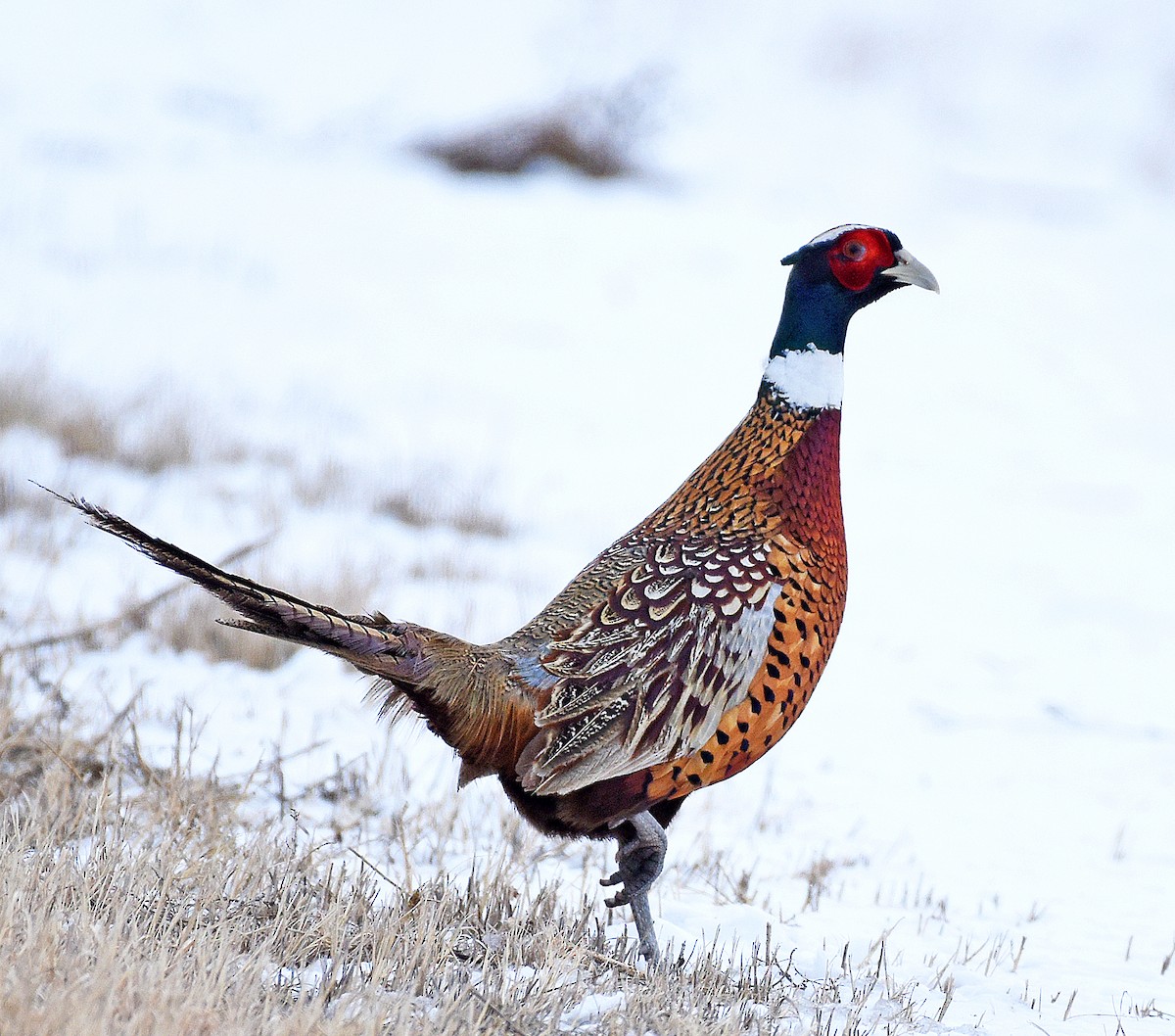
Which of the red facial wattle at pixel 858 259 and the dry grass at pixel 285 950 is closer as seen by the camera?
the dry grass at pixel 285 950

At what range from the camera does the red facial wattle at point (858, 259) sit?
314 centimetres

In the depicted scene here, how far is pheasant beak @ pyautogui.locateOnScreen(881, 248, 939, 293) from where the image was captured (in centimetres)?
318

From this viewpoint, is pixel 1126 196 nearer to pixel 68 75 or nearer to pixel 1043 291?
pixel 1043 291

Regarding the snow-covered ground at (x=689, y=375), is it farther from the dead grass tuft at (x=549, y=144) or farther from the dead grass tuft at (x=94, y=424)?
the dead grass tuft at (x=549, y=144)

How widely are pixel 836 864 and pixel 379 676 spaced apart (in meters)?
1.78

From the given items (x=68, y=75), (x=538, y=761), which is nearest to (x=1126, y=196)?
(x=68, y=75)

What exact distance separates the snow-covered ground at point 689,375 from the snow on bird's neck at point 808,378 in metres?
1.22

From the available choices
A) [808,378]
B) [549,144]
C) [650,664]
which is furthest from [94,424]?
[549,144]

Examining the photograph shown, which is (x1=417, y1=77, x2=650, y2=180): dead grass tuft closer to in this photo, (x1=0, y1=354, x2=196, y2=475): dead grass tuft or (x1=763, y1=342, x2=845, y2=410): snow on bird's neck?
(x1=0, y1=354, x2=196, y2=475): dead grass tuft

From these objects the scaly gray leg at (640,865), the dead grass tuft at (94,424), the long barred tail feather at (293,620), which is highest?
the dead grass tuft at (94,424)

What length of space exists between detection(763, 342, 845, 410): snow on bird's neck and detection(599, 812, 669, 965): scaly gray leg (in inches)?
37.6

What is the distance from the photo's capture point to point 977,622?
7066mm

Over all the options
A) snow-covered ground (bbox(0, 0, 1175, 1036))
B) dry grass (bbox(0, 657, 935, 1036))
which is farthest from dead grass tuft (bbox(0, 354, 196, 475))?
dry grass (bbox(0, 657, 935, 1036))

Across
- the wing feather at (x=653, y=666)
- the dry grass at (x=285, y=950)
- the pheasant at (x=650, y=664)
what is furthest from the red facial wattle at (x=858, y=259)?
the dry grass at (x=285, y=950)
